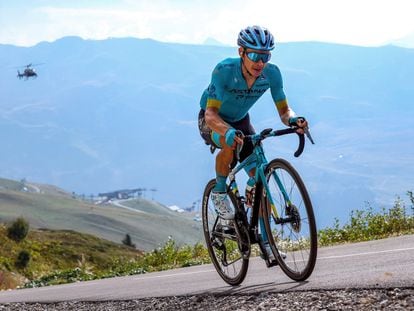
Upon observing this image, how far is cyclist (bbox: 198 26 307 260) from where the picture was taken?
737cm

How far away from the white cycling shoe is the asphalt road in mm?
788

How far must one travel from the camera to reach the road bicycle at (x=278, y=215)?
702cm

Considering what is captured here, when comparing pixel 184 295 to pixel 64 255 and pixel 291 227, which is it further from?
pixel 64 255

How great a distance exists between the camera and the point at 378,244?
1145 cm

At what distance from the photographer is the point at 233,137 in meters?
7.27

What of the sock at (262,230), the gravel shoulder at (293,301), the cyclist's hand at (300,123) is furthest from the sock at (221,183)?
the cyclist's hand at (300,123)

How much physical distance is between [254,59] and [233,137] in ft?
2.61

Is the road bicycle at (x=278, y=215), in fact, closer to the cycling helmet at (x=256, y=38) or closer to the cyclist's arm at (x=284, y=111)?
the cyclist's arm at (x=284, y=111)

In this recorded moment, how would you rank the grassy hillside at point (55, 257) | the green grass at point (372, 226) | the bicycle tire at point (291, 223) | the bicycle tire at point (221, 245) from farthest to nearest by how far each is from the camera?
the grassy hillside at point (55, 257) < the green grass at point (372, 226) < the bicycle tire at point (221, 245) < the bicycle tire at point (291, 223)

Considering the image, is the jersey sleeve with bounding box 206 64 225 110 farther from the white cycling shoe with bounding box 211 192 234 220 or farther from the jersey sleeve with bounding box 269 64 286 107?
the white cycling shoe with bounding box 211 192 234 220

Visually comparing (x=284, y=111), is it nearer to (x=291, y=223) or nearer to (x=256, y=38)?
(x=256, y=38)

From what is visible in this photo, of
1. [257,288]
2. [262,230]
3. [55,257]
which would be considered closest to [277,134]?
[262,230]

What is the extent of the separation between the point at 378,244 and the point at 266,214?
14.8 ft

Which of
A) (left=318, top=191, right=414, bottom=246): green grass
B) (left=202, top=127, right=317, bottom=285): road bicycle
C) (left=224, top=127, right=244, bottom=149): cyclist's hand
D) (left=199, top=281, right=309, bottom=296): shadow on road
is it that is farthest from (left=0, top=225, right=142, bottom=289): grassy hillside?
(left=224, top=127, right=244, bottom=149): cyclist's hand
